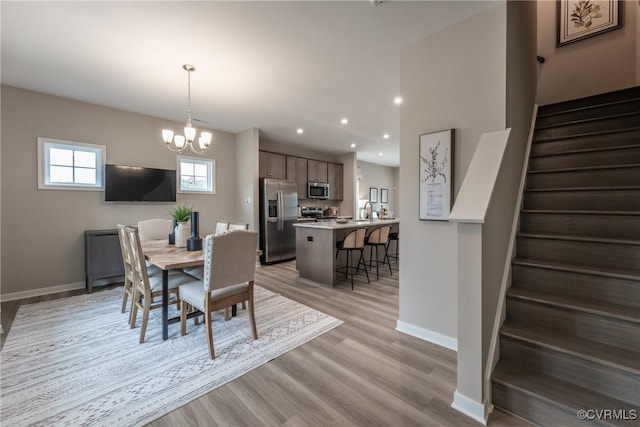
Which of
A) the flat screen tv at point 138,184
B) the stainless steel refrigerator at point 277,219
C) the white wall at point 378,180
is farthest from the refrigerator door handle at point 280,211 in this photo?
the white wall at point 378,180

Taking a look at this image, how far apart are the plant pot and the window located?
7.35 feet

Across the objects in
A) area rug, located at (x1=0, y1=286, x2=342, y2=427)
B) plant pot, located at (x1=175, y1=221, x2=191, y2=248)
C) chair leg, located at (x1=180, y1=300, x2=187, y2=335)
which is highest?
plant pot, located at (x1=175, y1=221, x2=191, y2=248)

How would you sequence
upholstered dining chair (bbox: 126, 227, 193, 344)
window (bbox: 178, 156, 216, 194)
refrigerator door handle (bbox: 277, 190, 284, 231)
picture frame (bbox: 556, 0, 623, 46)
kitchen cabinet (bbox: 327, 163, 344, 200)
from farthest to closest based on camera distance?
kitchen cabinet (bbox: 327, 163, 344, 200)
refrigerator door handle (bbox: 277, 190, 284, 231)
window (bbox: 178, 156, 216, 194)
picture frame (bbox: 556, 0, 623, 46)
upholstered dining chair (bbox: 126, 227, 193, 344)

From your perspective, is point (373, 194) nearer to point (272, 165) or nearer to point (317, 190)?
point (317, 190)

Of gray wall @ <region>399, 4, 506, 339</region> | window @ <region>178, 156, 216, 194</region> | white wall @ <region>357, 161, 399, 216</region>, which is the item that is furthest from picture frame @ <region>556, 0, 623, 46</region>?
window @ <region>178, 156, 216, 194</region>

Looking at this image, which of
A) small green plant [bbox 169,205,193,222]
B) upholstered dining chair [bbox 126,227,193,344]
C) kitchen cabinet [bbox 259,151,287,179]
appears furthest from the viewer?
kitchen cabinet [bbox 259,151,287,179]

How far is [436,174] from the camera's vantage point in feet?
7.60

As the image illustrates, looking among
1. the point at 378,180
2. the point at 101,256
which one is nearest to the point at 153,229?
the point at 101,256

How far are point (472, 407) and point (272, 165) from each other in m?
5.46

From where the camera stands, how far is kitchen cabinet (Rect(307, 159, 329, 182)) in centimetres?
700

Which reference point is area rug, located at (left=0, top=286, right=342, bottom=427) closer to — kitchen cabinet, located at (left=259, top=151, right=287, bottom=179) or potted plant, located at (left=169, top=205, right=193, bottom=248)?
potted plant, located at (left=169, top=205, right=193, bottom=248)

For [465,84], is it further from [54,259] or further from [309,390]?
[54,259]

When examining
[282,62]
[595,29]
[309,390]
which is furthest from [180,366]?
[595,29]

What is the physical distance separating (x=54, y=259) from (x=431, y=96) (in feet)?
17.4
